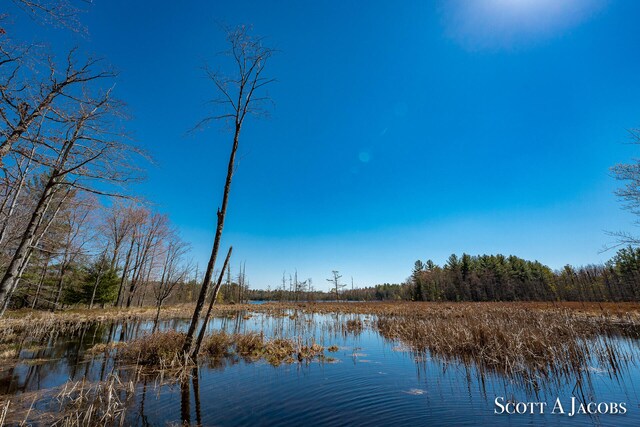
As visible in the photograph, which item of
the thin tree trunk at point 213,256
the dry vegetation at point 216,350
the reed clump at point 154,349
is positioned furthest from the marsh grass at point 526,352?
the reed clump at point 154,349

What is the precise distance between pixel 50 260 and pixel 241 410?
94.9ft

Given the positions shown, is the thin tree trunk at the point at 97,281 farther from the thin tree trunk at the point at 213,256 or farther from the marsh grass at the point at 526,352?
the marsh grass at the point at 526,352

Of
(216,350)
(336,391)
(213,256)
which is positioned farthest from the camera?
(216,350)

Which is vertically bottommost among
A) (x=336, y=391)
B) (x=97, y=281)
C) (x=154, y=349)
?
(x=336, y=391)

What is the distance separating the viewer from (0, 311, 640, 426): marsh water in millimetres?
4965

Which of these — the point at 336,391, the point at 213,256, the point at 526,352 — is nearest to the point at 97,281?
the point at 213,256

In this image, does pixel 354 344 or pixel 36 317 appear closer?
pixel 354 344

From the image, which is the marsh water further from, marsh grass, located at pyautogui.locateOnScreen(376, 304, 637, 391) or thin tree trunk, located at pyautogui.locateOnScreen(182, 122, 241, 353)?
thin tree trunk, located at pyautogui.locateOnScreen(182, 122, 241, 353)

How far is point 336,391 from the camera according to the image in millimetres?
6555

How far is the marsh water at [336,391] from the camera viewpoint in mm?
4965

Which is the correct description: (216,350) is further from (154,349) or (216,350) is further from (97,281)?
(97,281)

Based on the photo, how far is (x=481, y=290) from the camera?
61.9 m

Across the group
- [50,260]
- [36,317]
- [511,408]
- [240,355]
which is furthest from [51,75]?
[50,260]

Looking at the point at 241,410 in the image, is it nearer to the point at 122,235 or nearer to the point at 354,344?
the point at 354,344
